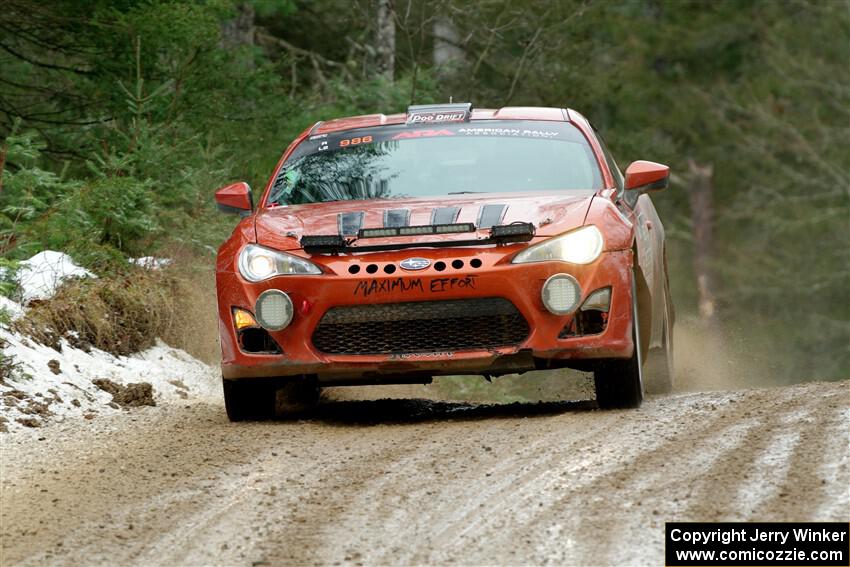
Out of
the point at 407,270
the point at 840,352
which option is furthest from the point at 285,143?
the point at 840,352

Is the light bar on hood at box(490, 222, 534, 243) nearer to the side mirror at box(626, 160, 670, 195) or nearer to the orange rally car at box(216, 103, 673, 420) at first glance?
the orange rally car at box(216, 103, 673, 420)

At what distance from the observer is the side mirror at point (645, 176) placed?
8.84 m

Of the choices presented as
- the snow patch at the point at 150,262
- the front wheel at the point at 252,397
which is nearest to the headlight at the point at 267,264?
the front wheel at the point at 252,397

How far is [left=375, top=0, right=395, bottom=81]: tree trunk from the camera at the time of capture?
21219 millimetres

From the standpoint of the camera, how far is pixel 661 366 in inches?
415

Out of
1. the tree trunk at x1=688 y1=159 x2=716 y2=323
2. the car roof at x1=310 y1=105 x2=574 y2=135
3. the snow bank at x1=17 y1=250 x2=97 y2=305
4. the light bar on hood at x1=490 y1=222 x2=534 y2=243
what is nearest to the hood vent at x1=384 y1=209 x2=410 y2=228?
the light bar on hood at x1=490 y1=222 x2=534 y2=243

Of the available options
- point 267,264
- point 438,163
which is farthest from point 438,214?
point 438,163

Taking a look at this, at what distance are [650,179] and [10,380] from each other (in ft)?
12.6

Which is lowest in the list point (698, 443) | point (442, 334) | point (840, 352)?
point (840, 352)

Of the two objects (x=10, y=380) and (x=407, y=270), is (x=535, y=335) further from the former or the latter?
(x=10, y=380)

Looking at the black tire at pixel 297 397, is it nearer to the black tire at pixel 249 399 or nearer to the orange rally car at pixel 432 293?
the black tire at pixel 249 399

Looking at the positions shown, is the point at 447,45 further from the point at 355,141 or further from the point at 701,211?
the point at 701,211

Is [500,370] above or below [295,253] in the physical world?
below

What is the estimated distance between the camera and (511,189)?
8.67m
